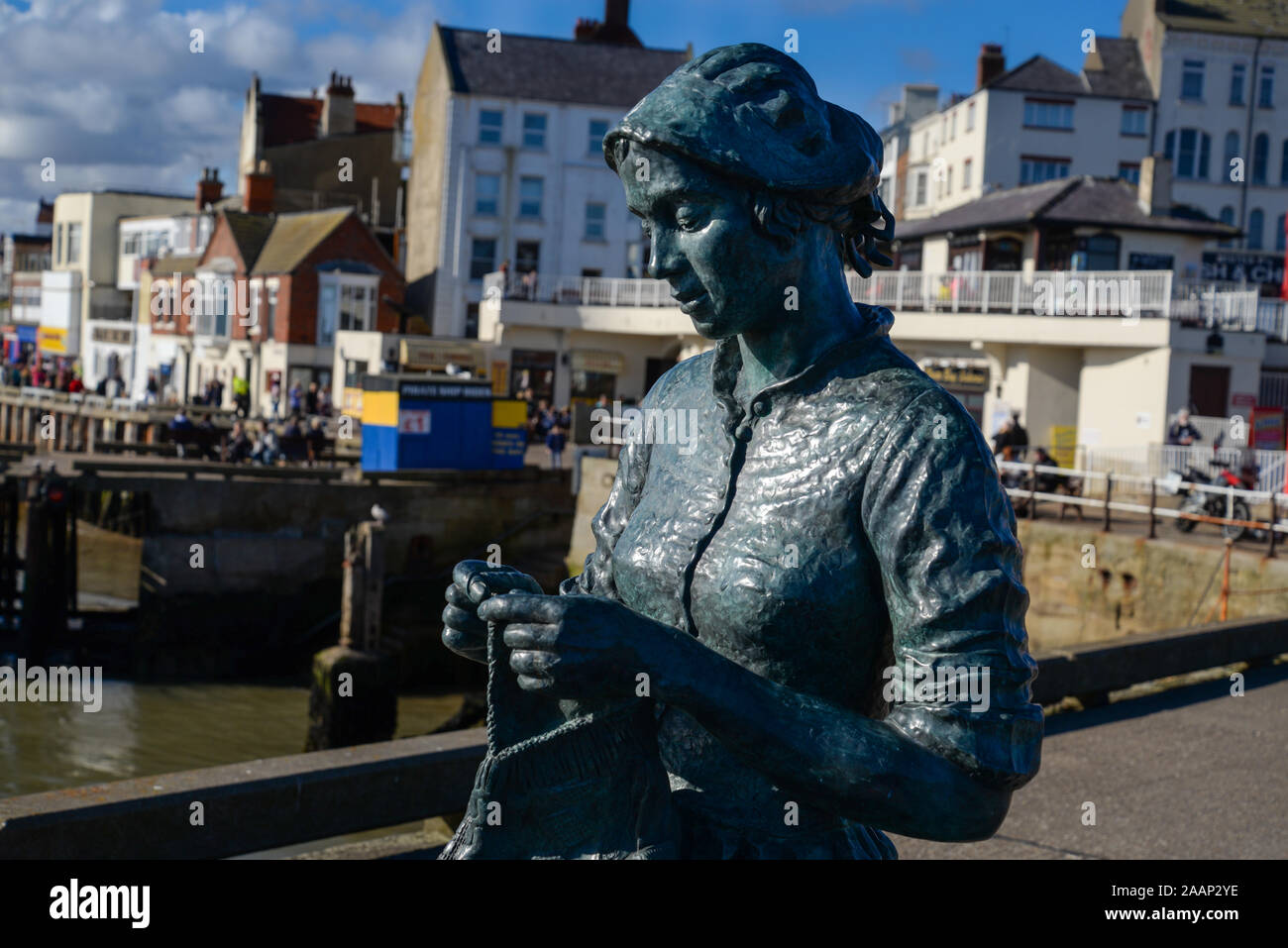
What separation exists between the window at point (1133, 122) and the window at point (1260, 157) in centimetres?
548

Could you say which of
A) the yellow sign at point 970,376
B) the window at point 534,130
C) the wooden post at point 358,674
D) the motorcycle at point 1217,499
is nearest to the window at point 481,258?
the window at point 534,130

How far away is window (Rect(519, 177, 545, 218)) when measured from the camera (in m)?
54.7

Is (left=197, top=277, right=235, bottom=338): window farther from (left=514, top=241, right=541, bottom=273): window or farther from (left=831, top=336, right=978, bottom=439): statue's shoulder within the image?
(left=831, top=336, right=978, bottom=439): statue's shoulder

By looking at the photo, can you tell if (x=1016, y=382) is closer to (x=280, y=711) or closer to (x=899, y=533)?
(x=280, y=711)

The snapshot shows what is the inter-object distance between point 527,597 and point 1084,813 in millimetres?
6361

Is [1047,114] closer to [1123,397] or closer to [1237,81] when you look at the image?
[1237,81]

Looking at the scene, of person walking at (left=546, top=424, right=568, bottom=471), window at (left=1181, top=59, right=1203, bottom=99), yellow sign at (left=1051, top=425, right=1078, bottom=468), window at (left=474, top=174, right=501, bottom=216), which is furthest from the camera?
window at (left=474, top=174, right=501, bottom=216)

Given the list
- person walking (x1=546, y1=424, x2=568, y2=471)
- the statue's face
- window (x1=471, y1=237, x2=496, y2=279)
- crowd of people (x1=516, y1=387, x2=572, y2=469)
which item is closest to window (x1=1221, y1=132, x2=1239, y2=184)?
crowd of people (x1=516, y1=387, x2=572, y2=469)

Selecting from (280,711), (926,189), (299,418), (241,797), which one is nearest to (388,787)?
(241,797)

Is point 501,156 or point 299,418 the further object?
point 501,156

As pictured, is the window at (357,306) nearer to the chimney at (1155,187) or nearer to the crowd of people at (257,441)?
the crowd of people at (257,441)

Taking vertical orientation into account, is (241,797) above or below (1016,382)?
below

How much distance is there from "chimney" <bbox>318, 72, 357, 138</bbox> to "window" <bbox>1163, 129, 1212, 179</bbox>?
123 ft
